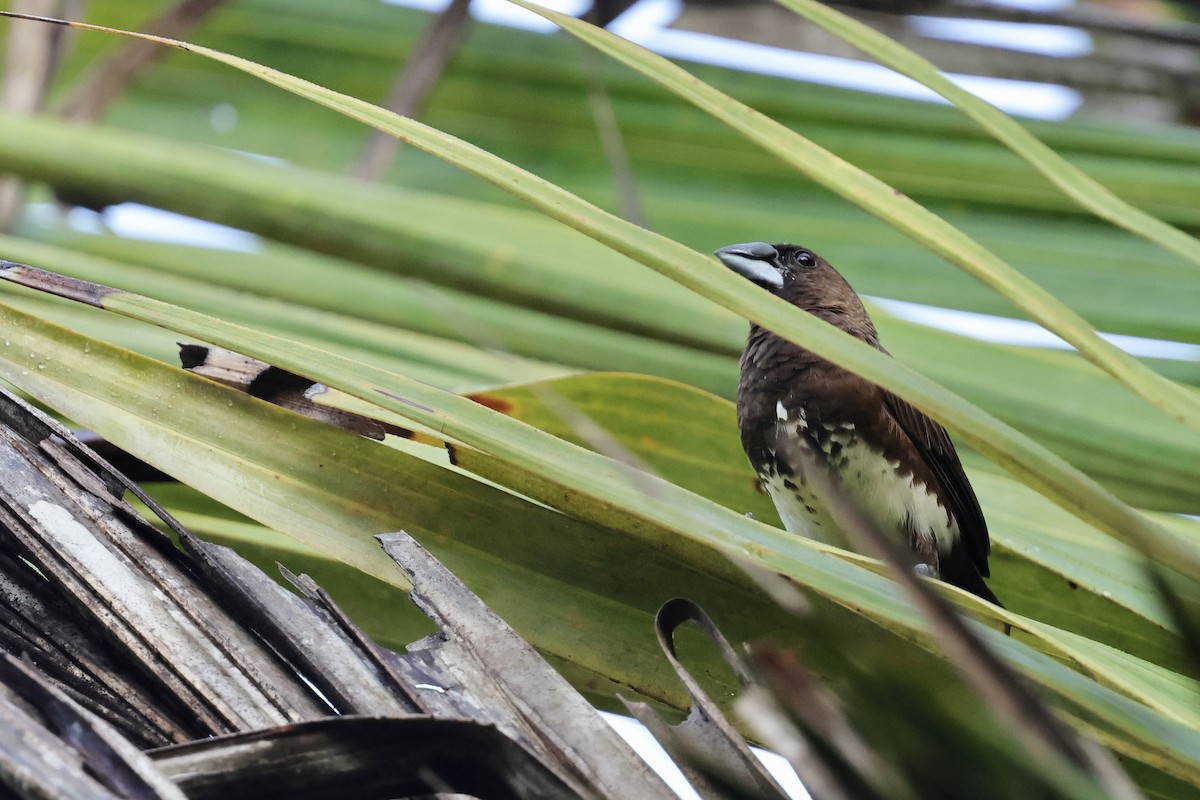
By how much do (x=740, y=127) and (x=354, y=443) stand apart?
0.54 metres

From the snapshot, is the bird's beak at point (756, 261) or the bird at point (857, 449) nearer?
the bird at point (857, 449)

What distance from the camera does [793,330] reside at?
3.40ft

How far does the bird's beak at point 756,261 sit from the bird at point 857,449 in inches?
1.2

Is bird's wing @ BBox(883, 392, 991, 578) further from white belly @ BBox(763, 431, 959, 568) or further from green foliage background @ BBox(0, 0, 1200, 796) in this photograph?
green foliage background @ BBox(0, 0, 1200, 796)

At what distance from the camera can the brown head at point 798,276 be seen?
2.96 m

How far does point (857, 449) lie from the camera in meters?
2.70

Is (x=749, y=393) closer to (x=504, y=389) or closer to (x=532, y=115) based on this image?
(x=504, y=389)

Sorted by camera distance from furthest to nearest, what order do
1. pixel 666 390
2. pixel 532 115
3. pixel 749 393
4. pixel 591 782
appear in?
pixel 532 115
pixel 749 393
pixel 666 390
pixel 591 782

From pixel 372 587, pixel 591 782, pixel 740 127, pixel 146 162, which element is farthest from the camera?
pixel 146 162

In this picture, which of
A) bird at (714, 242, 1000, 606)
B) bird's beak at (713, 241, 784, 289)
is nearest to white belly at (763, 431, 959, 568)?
bird at (714, 242, 1000, 606)

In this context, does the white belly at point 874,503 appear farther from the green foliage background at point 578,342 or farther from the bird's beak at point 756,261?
the bird's beak at point 756,261

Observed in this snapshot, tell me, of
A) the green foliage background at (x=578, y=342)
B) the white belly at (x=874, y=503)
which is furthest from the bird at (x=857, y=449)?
the green foliage background at (x=578, y=342)

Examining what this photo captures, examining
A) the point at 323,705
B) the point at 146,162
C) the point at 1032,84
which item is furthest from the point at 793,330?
the point at 1032,84

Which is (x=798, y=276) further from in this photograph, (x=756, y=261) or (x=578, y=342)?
(x=578, y=342)
